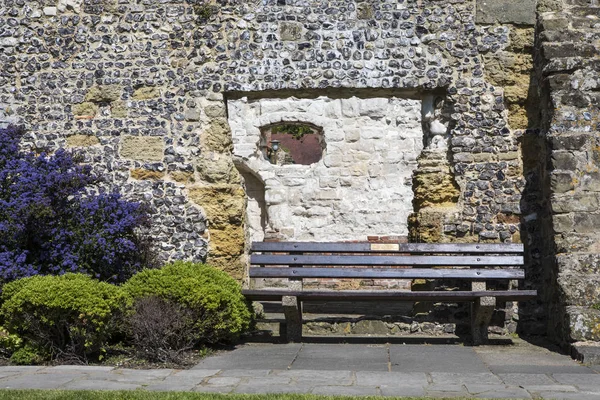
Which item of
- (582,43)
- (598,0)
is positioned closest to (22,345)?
(582,43)

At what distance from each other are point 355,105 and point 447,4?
5.05ft

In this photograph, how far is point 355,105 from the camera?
8.59 m

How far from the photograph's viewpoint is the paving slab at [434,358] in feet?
19.2

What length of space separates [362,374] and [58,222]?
3.60 meters

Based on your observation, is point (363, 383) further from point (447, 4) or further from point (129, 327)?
point (447, 4)

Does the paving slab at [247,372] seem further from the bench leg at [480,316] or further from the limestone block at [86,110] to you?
the limestone block at [86,110]

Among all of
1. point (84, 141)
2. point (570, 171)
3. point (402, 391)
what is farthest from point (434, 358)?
point (84, 141)

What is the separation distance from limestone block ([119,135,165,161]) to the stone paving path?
2.66 metres

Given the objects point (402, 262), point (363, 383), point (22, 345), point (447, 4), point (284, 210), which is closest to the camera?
point (363, 383)

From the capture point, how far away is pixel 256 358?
636cm

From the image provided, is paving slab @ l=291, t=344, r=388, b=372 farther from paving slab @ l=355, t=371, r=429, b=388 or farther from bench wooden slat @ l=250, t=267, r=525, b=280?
bench wooden slat @ l=250, t=267, r=525, b=280

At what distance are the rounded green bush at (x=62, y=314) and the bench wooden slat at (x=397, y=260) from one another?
1718 mm

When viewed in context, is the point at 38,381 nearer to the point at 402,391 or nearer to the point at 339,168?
the point at 402,391

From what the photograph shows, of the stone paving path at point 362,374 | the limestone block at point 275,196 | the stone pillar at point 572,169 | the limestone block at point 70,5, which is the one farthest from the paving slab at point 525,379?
the limestone block at point 70,5
